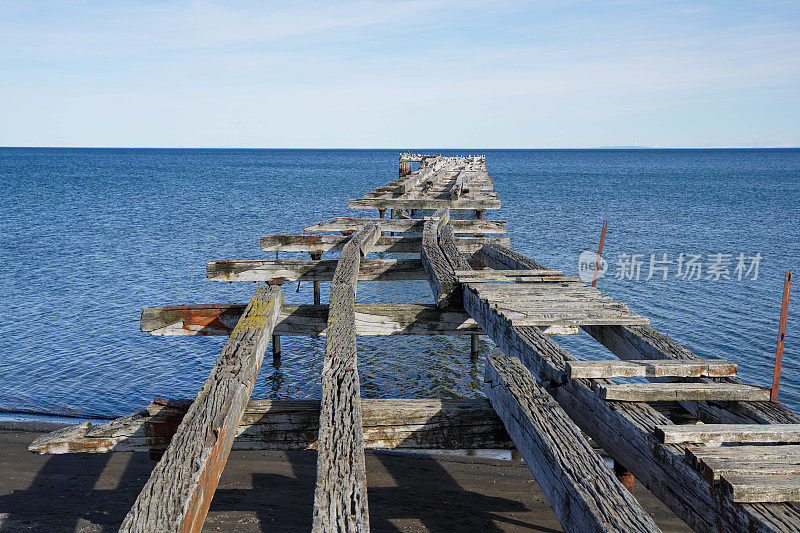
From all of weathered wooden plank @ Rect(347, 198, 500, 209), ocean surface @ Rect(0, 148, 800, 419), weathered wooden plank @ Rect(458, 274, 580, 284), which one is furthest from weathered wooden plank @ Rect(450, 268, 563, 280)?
weathered wooden plank @ Rect(347, 198, 500, 209)

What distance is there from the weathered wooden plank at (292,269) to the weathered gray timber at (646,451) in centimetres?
400

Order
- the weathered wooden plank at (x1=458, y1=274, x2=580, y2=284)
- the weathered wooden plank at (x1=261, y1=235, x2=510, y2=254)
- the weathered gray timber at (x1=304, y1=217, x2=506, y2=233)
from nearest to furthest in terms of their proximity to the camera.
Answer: the weathered wooden plank at (x1=458, y1=274, x2=580, y2=284), the weathered wooden plank at (x1=261, y1=235, x2=510, y2=254), the weathered gray timber at (x1=304, y1=217, x2=506, y2=233)

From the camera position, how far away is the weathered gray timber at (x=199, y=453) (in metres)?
2.31

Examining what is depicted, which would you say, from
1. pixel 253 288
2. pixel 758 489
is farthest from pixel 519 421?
pixel 253 288

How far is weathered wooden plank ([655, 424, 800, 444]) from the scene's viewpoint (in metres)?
2.72

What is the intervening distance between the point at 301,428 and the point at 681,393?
86.0 inches

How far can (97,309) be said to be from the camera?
57.7 ft

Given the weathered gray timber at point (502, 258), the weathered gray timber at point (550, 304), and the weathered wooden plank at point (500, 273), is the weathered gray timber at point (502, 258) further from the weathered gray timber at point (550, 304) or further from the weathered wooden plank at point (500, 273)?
the weathered gray timber at point (550, 304)

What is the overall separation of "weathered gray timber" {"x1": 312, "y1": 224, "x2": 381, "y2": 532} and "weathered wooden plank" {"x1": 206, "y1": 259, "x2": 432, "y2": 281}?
130 inches

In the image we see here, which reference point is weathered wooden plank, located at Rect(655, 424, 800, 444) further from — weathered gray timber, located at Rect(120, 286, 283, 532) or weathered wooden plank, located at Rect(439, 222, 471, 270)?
weathered wooden plank, located at Rect(439, 222, 471, 270)

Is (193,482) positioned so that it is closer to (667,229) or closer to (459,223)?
(459,223)

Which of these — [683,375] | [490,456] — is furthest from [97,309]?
[683,375]

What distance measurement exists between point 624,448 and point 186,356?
478 inches

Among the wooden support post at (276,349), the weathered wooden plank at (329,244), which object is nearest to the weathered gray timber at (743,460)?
Result: the weathered wooden plank at (329,244)
